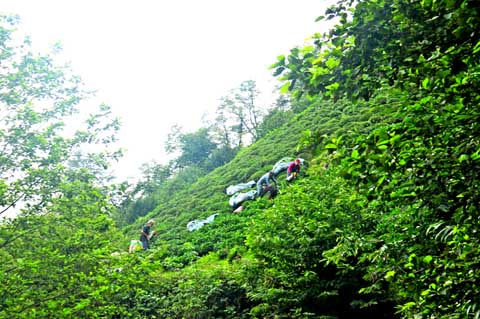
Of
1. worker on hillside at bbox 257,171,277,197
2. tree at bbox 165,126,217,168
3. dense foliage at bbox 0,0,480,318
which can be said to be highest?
tree at bbox 165,126,217,168

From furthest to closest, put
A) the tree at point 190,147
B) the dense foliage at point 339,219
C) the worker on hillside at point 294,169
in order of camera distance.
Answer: the tree at point 190,147, the worker on hillside at point 294,169, the dense foliage at point 339,219

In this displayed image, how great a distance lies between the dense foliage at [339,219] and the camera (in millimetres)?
2307

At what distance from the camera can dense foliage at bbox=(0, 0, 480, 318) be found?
7.57 feet

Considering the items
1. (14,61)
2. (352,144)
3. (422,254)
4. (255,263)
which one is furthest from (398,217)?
(14,61)

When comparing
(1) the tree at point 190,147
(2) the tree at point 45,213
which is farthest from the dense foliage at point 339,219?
(1) the tree at point 190,147

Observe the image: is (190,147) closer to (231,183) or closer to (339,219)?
(231,183)

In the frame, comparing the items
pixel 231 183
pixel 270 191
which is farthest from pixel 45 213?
pixel 231 183

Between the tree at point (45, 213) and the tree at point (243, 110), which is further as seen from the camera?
the tree at point (243, 110)

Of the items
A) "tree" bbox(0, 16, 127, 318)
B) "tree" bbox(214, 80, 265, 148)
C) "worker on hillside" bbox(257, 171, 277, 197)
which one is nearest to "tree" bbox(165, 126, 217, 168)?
"tree" bbox(214, 80, 265, 148)

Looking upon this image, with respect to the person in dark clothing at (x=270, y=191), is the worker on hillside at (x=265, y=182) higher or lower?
higher

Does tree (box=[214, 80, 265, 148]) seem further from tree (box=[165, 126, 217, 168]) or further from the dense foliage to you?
the dense foliage

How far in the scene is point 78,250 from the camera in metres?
6.68

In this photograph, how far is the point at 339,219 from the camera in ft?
20.0

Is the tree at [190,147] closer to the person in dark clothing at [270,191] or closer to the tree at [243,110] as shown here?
the tree at [243,110]
